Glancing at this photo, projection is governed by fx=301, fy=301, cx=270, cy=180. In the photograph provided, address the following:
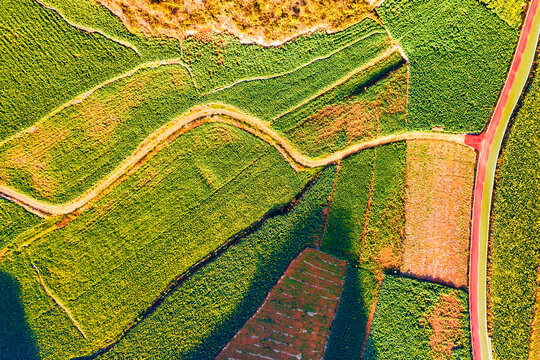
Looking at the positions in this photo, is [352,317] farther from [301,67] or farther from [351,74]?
[301,67]

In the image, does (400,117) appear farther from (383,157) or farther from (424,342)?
(424,342)

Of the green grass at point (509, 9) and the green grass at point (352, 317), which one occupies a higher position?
the green grass at point (509, 9)

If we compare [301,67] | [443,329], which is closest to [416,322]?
[443,329]

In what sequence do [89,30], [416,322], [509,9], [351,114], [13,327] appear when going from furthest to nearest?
1. [351,114]
2. [416,322]
3. [509,9]
4. [13,327]
5. [89,30]

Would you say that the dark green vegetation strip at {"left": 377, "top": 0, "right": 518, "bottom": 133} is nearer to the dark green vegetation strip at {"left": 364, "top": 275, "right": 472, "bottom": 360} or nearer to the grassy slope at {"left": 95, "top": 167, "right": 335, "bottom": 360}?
the dark green vegetation strip at {"left": 364, "top": 275, "right": 472, "bottom": 360}

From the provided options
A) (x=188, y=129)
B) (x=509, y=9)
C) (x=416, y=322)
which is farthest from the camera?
(x=188, y=129)

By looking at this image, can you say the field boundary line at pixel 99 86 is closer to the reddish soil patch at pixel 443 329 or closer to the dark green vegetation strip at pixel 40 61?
the dark green vegetation strip at pixel 40 61

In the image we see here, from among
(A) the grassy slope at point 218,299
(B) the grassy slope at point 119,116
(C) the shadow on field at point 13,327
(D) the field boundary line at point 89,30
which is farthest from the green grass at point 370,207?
(C) the shadow on field at point 13,327
